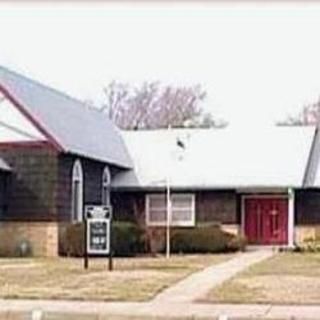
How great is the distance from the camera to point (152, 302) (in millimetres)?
18250

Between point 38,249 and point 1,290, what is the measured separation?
1418 centimetres

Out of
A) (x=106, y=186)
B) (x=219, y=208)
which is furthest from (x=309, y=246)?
Result: (x=106, y=186)

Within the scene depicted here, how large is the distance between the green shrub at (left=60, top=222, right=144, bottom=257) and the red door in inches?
323

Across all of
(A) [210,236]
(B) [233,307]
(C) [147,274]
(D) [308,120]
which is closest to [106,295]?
(B) [233,307]

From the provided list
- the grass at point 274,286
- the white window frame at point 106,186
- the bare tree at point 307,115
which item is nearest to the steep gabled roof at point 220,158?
the white window frame at point 106,186

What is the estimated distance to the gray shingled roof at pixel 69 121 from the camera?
34250mm

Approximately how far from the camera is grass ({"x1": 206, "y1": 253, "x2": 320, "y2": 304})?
18564mm

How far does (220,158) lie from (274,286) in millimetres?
22291

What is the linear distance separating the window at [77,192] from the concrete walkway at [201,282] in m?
7.42

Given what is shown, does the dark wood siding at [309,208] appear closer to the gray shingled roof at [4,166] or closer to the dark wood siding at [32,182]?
the dark wood siding at [32,182]

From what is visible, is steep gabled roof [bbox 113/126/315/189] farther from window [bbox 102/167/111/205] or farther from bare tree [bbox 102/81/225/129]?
bare tree [bbox 102/81/225/129]

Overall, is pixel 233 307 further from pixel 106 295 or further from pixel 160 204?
pixel 160 204

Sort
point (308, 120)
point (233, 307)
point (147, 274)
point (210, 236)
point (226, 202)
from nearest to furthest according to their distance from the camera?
point (233, 307) → point (147, 274) → point (210, 236) → point (226, 202) → point (308, 120)

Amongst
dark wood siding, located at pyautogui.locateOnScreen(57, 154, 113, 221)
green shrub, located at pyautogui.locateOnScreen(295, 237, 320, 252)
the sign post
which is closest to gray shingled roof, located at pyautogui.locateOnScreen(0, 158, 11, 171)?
dark wood siding, located at pyautogui.locateOnScreen(57, 154, 113, 221)
